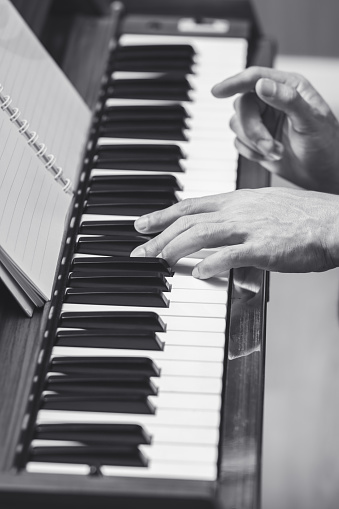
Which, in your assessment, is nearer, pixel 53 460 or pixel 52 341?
pixel 53 460

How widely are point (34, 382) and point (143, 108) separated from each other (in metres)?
0.76

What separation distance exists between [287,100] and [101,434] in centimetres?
80

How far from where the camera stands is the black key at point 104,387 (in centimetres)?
125

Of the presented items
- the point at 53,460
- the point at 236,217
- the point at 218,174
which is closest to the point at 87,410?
the point at 53,460

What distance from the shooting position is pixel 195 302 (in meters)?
1.40

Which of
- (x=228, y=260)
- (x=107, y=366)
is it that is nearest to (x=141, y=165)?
(x=228, y=260)

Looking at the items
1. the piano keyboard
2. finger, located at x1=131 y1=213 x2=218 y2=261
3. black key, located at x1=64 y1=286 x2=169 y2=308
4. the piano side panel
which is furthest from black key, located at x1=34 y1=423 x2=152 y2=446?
finger, located at x1=131 y1=213 x2=218 y2=261

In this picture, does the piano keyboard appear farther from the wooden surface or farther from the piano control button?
the wooden surface

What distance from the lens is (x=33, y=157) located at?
1.53 meters

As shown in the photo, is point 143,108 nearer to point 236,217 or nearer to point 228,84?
point 228,84

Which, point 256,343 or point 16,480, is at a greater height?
point 256,343

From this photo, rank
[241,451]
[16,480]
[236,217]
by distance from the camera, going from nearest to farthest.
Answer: [16,480] → [241,451] → [236,217]

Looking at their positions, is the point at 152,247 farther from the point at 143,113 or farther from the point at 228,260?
the point at 143,113

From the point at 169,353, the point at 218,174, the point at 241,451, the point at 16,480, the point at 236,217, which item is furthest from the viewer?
the point at 218,174
